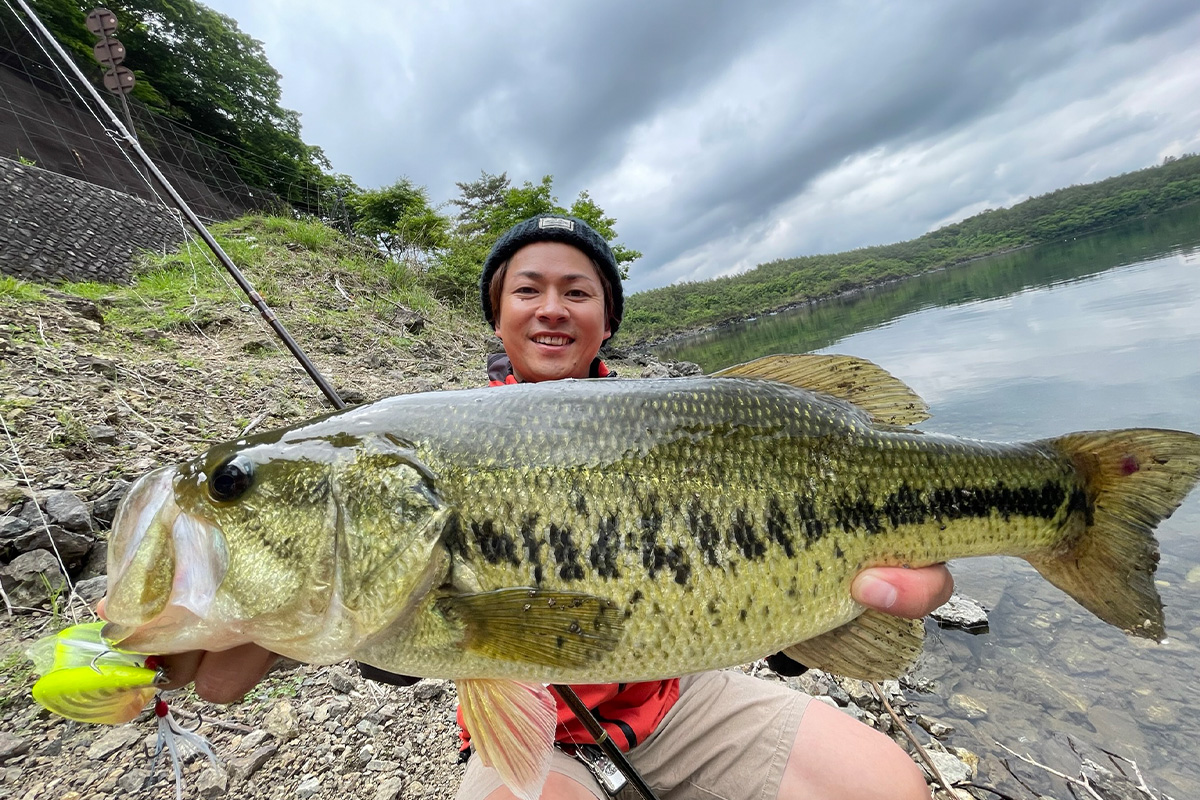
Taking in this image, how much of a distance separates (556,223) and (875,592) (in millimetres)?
2668

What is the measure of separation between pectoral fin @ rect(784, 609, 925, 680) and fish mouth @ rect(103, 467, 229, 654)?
6.75 feet

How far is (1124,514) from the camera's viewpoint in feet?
6.32

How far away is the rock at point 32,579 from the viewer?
9.12ft

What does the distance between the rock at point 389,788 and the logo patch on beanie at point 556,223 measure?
317 centimetres

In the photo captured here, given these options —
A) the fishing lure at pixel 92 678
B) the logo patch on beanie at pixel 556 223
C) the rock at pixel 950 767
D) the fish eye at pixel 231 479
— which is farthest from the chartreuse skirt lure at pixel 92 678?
the rock at pixel 950 767

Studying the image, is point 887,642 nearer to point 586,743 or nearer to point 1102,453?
point 1102,453

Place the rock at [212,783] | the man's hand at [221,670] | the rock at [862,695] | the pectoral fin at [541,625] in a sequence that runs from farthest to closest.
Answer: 1. the rock at [862,695]
2. the rock at [212,783]
3. the man's hand at [221,670]
4. the pectoral fin at [541,625]

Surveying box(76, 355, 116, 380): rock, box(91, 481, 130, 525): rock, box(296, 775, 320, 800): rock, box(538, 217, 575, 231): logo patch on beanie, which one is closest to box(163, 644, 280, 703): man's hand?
box(296, 775, 320, 800): rock

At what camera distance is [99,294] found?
852 cm

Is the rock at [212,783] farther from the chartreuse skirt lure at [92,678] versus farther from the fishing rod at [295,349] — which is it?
the fishing rod at [295,349]

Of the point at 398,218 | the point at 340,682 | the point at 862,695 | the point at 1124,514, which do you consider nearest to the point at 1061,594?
the point at 862,695

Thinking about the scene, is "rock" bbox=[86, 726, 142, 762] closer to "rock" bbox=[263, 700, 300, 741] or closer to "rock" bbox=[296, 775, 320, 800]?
"rock" bbox=[263, 700, 300, 741]

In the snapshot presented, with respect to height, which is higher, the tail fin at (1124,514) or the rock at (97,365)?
the rock at (97,365)

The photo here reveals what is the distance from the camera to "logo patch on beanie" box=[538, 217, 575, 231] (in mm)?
3213
